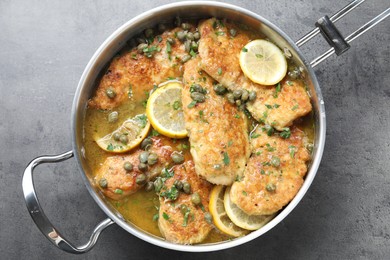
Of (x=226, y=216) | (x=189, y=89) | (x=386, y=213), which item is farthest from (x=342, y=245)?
(x=189, y=89)

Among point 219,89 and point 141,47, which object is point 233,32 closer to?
point 219,89

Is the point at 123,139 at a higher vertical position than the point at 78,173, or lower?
higher

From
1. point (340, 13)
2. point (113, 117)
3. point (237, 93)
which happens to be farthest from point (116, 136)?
point (340, 13)

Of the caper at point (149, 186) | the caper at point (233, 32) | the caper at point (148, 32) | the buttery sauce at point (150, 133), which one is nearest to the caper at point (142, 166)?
the caper at point (149, 186)

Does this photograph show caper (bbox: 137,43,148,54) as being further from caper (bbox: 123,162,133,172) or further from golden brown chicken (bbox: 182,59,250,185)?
caper (bbox: 123,162,133,172)

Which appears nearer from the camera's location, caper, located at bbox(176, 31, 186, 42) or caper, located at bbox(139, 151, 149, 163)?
caper, located at bbox(139, 151, 149, 163)

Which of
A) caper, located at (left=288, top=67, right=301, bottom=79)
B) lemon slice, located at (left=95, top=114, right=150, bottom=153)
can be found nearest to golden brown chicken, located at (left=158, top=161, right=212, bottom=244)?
lemon slice, located at (left=95, top=114, right=150, bottom=153)

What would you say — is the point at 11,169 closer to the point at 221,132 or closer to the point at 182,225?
the point at 182,225
